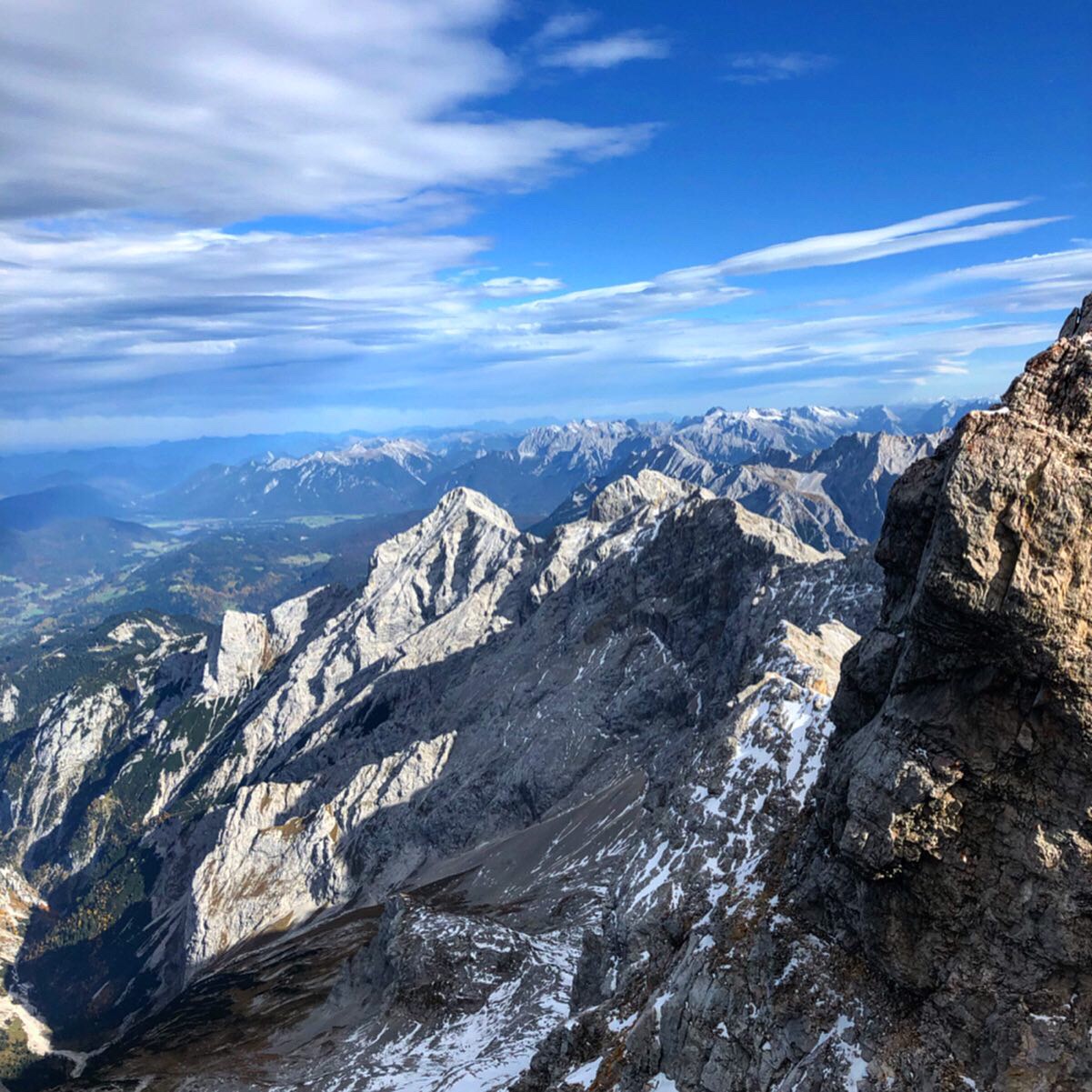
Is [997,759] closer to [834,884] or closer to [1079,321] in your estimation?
[834,884]

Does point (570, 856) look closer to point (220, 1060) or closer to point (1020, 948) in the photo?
point (220, 1060)

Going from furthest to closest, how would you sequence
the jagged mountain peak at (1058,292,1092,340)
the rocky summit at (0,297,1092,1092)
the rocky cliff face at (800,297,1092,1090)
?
the jagged mountain peak at (1058,292,1092,340) → the rocky summit at (0,297,1092,1092) → the rocky cliff face at (800,297,1092,1090)

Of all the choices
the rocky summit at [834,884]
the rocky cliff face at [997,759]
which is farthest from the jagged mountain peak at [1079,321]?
the rocky cliff face at [997,759]

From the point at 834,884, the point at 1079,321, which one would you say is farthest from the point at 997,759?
the point at 1079,321

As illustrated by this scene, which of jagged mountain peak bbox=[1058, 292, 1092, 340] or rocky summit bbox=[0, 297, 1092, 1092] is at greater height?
jagged mountain peak bbox=[1058, 292, 1092, 340]

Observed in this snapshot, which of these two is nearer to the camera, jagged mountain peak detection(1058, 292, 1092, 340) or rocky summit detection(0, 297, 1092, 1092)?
rocky summit detection(0, 297, 1092, 1092)

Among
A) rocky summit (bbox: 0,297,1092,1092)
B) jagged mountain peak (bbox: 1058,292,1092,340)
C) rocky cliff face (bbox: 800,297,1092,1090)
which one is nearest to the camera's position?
rocky cliff face (bbox: 800,297,1092,1090)

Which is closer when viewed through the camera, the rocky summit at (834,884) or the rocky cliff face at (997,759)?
the rocky cliff face at (997,759)

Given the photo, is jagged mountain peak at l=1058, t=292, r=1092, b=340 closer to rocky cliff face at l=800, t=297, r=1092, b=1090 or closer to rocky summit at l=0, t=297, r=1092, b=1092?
rocky summit at l=0, t=297, r=1092, b=1092

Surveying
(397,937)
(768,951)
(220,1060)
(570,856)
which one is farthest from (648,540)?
(768,951)

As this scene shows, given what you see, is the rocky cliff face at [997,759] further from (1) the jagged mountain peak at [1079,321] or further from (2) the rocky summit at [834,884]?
(1) the jagged mountain peak at [1079,321]

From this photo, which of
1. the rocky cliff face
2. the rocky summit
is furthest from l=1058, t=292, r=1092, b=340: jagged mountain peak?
the rocky cliff face
